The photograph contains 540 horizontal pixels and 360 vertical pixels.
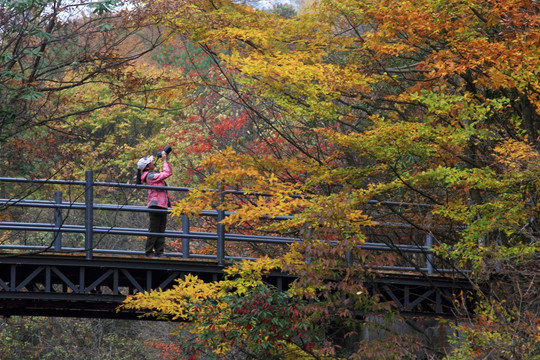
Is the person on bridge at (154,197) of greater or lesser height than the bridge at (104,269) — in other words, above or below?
above

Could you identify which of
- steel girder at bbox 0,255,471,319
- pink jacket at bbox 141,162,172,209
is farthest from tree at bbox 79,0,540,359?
steel girder at bbox 0,255,471,319

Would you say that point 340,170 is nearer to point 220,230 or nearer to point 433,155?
point 433,155

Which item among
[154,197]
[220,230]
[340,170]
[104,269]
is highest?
[340,170]

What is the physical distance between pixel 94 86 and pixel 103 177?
3.45m

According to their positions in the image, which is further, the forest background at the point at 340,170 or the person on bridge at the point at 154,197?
the person on bridge at the point at 154,197

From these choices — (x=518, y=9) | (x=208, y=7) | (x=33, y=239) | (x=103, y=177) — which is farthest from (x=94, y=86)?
(x=518, y=9)

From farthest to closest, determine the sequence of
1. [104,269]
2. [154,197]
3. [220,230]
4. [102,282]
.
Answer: [102,282]
[104,269]
[220,230]
[154,197]

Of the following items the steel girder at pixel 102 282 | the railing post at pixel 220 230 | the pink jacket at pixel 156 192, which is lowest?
the steel girder at pixel 102 282

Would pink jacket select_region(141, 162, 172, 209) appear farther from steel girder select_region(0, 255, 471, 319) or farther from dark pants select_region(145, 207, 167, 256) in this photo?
steel girder select_region(0, 255, 471, 319)

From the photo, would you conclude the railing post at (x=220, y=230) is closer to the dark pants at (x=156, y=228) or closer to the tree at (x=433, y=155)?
the tree at (x=433, y=155)

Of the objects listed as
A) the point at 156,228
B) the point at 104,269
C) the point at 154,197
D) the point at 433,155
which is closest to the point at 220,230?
the point at 156,228

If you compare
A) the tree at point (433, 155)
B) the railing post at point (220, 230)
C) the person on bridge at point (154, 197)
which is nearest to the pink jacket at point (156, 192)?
the person on bridge at point (154, 197)

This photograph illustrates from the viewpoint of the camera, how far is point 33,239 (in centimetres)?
2241

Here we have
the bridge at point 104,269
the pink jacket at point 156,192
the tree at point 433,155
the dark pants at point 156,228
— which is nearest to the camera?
the tree at point 433,155
